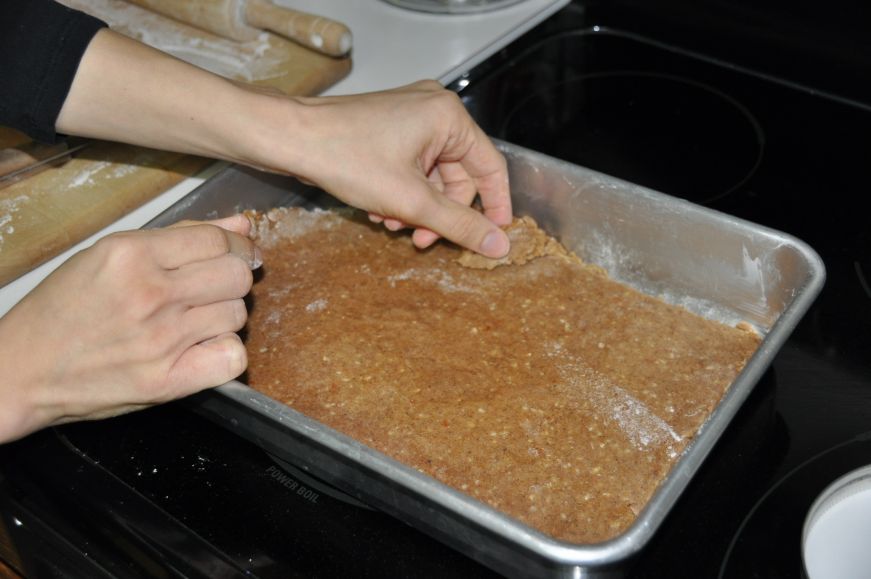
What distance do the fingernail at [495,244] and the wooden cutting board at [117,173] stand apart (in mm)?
497

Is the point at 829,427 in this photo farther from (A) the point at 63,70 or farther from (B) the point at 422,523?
(A) the point at 63,70

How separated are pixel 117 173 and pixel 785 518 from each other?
3.42ft

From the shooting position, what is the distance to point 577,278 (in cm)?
125

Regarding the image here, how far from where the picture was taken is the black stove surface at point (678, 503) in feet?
2.98

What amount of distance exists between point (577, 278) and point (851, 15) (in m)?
0.71

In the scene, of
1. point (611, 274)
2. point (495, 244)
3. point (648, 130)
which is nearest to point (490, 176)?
point (495, 244)

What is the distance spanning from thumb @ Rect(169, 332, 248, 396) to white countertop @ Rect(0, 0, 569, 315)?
1.78 ft

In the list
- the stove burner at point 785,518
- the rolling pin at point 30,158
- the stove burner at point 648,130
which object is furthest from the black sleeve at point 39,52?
the stove burner at point 785,518

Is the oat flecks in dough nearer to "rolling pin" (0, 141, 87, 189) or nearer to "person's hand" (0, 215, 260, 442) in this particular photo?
"person's hand" (0, 215, 260, 442)

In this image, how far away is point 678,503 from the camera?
0.96 metres

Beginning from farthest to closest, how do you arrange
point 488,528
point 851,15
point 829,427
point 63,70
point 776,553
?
1. point 851,15
2. point 63,70
3. point 829,427
4. point 776,553
5. point 488,528

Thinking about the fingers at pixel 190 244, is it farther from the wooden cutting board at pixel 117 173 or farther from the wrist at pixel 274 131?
the wooden cutting board at pixel 117 173

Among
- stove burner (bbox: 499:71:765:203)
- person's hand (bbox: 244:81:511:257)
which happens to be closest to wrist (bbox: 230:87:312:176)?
person's hand (bbox: 244:81:511:257)

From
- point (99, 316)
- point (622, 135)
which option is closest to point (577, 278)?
point (622, 135)
